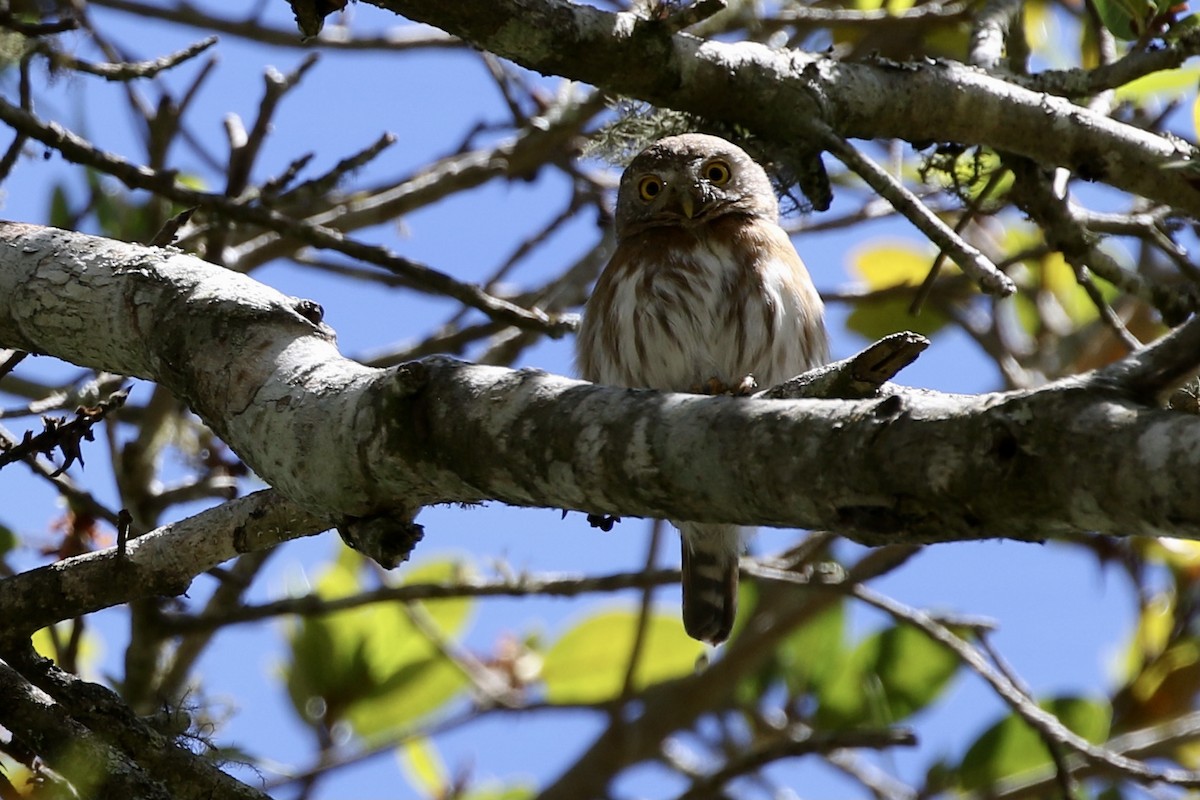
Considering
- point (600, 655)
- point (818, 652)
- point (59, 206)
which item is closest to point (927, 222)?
point (818, 652)

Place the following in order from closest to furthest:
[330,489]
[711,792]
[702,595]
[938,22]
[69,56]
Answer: [330,489] → [69,56] → [711,792] → [702,595] → [938,22]

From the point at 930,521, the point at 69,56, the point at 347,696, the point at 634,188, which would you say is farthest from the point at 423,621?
the point at 930,521

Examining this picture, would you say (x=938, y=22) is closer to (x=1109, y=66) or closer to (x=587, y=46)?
(x=1109, y=66)

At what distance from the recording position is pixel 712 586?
5129 millimetres

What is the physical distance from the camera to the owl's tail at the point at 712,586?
511 centimetres

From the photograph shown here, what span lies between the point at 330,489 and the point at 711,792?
8.82ft

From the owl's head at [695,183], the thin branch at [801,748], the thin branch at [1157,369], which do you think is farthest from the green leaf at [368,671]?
the thin branch at [1157,369]

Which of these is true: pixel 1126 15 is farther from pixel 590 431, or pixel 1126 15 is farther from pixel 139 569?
pixel 139 569

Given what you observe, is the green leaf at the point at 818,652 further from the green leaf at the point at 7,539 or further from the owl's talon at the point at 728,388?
the green leaf at the point at 7,539

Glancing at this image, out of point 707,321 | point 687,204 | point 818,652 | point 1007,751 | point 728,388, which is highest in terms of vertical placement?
point 687,204

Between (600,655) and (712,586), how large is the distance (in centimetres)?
131

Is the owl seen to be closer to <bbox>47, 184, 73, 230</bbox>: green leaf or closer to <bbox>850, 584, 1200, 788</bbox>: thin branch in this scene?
<bbox>850, 584, 1200, 788</bbox>: thin branch

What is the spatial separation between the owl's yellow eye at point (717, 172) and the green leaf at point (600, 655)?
2068 millimetres

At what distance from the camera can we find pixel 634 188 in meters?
5.53
